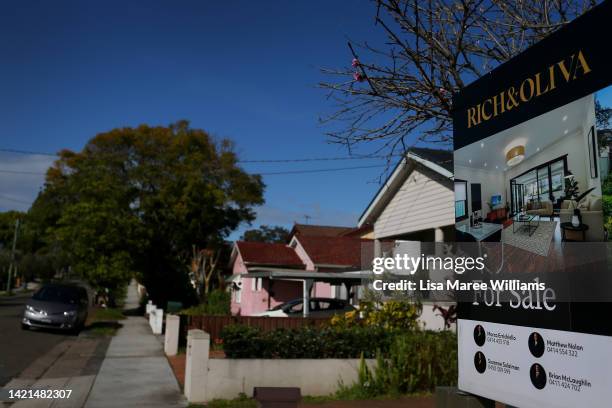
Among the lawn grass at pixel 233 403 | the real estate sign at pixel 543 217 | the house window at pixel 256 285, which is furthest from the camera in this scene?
the house window at pixel 256 285

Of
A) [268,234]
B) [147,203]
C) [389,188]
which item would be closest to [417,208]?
[389,188]

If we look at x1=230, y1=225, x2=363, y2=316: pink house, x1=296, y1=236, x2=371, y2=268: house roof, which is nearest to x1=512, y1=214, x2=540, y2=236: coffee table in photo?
x1=230, y1=225, x2=363, y2=316: pink house

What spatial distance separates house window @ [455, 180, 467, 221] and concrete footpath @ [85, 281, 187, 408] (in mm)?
6764

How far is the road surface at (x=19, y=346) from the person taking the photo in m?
11.6

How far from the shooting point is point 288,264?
30219mm

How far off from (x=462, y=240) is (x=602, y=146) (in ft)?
3.27

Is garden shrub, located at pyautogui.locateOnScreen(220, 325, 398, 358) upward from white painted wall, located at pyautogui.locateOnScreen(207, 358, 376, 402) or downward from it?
upward

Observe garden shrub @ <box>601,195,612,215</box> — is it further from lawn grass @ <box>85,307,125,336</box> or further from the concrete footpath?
lawn grass @ <box>85,307,125,336</box>

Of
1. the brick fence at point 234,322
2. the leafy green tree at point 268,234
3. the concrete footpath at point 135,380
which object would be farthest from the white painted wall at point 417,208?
the leafy green tree at point 268,234

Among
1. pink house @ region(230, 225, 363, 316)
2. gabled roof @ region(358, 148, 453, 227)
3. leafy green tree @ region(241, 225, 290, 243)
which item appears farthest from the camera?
leafy green tree @ region(241, 225, 290, 243)

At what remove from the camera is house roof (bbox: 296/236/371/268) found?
27484mm

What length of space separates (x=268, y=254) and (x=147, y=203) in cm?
787

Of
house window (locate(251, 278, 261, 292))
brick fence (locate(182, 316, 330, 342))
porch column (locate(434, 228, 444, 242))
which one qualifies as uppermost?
porch column (locate(434, 228, 444, 242))

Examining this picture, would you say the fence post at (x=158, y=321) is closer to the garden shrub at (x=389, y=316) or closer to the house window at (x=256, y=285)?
the house window at (x=256, y=285)
